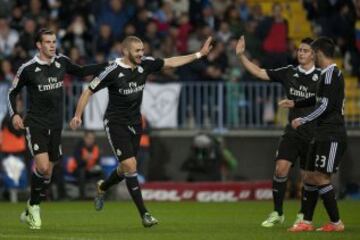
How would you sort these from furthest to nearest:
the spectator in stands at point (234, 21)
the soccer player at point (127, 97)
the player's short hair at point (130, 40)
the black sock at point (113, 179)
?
the spectator in stands at point (234, 21) → the black sock at point (113, 179) → the soccer player at point (127, 97) → the player's short hair at point (130, 40)

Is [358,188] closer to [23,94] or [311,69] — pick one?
[23,94]

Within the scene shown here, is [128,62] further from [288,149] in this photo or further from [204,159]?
[204,159]

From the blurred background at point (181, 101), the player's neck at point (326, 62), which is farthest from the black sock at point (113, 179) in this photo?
the blurred background at point (181, 101)

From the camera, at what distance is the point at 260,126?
24219 millimetres

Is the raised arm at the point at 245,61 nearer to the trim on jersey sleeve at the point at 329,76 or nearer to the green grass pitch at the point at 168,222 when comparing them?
the trim on jersey sleeve at the point at 329,76

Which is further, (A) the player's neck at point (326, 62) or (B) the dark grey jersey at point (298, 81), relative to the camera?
(B) the dark grey jersey at point (298, 81)

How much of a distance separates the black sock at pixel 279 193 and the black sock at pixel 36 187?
3147 mm

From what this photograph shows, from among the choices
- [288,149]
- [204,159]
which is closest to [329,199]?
[288,149]

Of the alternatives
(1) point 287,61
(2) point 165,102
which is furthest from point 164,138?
(1) point 287,61

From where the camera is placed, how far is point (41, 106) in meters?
14.8

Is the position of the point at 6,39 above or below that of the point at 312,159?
above

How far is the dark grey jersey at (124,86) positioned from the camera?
48.0ft

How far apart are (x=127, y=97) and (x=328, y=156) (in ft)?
9.61

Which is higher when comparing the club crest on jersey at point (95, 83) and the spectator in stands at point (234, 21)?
the spectator in stands at point (234, 21)
